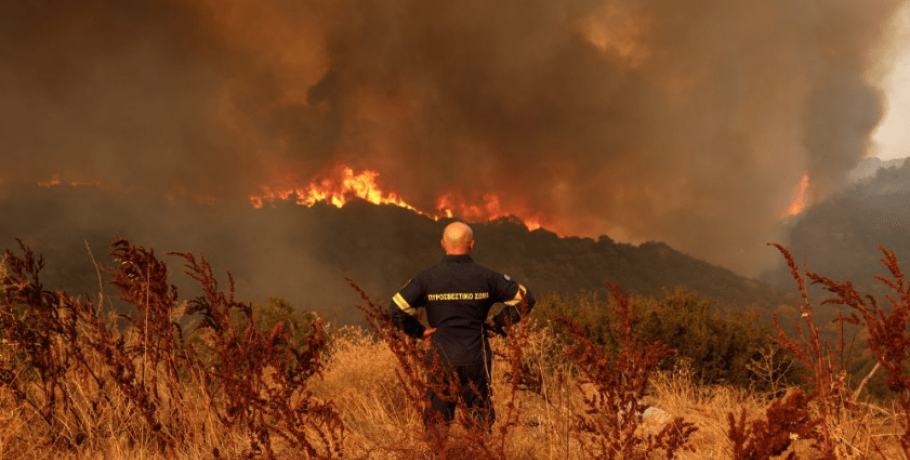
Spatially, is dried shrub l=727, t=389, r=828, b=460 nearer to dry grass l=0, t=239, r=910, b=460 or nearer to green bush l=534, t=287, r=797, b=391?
dry grass l=0, t=239, r=910, b=460

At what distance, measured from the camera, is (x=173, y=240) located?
117 meters

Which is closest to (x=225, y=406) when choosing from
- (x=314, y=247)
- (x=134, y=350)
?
(x=134, y=350)

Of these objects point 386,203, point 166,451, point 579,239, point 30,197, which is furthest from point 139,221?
point 166,451

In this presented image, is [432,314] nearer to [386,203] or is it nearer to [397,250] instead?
[397,250]

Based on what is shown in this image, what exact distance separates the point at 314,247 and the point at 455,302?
461ft

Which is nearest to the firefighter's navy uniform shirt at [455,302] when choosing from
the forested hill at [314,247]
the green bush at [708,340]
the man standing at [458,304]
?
the man standing at [458,304]

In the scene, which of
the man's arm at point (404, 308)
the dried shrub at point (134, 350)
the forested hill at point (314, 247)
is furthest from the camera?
the forested hill at point (314, 247)

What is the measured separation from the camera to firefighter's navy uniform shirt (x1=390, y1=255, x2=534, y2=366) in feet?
14.3

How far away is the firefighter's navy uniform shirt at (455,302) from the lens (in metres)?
4.36

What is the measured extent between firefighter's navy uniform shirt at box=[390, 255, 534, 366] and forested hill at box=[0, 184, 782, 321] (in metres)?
84.6

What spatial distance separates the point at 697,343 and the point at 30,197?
13534 cm

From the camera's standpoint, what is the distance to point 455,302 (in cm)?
438

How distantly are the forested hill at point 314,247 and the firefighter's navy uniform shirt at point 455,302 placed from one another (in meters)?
84.6

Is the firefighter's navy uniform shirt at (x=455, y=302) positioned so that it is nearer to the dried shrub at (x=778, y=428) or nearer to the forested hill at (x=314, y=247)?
the dried shrub at (x=778, y=428)
